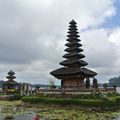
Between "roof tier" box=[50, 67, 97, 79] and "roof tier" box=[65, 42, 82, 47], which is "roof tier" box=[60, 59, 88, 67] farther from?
"roof tier" box=[65, 42, 82, 47]

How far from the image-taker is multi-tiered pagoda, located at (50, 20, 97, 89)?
60134mm

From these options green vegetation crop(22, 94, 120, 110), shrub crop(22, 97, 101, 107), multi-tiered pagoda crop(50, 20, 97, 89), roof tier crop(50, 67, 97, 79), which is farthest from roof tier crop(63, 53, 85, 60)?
shrub crop(22, 97, 101, 107)

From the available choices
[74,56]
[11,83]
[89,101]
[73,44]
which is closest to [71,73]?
[74,56]

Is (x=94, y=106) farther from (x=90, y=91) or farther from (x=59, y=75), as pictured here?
(x=59, y=75)

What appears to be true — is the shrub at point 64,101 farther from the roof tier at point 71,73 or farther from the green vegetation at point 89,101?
the roof tier at point 71,73

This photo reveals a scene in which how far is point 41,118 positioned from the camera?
3444cm

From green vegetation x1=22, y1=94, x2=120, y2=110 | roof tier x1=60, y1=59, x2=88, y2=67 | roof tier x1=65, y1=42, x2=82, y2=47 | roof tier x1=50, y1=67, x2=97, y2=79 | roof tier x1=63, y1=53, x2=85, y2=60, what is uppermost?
roof tier x1=65, y1=42, x2=82, y2=47

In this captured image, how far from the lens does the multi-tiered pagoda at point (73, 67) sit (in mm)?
60134

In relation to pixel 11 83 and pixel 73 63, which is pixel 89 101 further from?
pixel 11 83

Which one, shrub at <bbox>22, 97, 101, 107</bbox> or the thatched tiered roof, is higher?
the thatched tiered roof

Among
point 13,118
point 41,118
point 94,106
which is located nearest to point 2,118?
point 13,118

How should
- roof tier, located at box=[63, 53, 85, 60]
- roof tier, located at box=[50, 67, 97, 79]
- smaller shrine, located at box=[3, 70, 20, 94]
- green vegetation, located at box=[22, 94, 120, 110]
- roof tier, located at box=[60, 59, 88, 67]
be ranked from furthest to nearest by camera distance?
smaller shrine, located at box=[3, 70, 20, 94]
roof tier, located at box=[63, 53, 85, 60]
roof tier, located at box=[60, 59, 88, 67]
roof tier, located at box=[50, 67, 97, 79]
green vegetation, located at box=[22, 94, 120, 110]

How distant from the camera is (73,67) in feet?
203

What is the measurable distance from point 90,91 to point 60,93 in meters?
6.34
